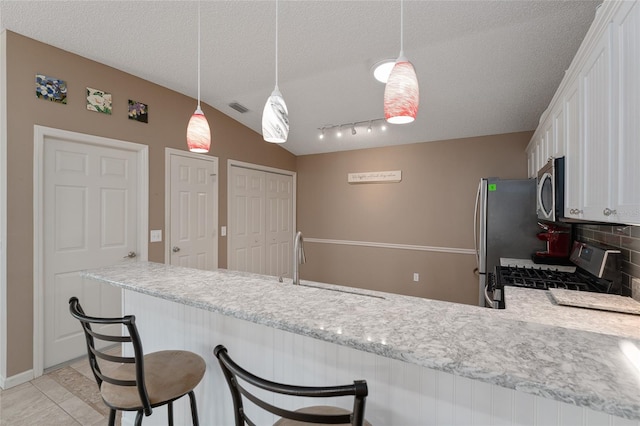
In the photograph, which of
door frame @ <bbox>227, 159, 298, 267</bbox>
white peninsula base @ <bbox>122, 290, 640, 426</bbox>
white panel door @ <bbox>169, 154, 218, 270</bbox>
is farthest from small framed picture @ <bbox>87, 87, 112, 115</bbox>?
white peninsula base @ <bbox>122, 290, 640, 426</bbox>

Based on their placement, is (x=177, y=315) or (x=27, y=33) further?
(x=27, y=33)

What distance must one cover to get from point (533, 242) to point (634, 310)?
4.58 ft

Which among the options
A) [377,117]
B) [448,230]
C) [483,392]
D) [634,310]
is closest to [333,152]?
[377,117]

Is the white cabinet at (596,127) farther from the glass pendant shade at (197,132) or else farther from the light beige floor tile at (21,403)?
the light beige floor tile at (21,403)

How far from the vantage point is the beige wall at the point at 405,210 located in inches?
158

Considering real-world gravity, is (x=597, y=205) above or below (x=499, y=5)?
below

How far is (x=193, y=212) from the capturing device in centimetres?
364

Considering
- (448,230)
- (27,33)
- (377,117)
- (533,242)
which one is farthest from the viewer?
(448,230)

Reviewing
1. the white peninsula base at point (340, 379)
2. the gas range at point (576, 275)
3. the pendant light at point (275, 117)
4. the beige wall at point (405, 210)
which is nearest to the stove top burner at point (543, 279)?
the gas range at point (576, 275)

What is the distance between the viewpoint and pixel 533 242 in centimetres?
278

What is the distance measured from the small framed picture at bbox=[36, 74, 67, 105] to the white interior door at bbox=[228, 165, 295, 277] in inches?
73.4

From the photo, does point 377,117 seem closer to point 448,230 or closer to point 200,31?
point 448,230

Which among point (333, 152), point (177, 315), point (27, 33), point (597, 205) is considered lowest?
point (177, 315)

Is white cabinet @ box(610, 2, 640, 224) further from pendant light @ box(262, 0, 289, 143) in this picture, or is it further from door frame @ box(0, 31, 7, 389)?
door frame @ box(0, 31, 7, 389)
